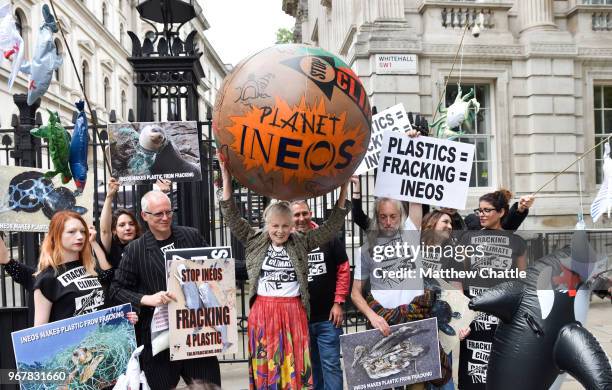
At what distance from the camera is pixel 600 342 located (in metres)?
6.16

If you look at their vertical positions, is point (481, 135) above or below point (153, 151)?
above

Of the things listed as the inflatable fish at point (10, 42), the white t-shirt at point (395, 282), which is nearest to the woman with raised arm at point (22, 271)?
the white t-shirt at point (395, 282)

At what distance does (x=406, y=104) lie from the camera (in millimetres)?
12773

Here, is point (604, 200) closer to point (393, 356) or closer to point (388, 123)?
point (388, 123)

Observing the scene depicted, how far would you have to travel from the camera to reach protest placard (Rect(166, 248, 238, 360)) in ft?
11.5

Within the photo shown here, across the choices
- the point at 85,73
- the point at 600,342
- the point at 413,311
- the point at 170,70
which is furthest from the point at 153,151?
the point at 85,73

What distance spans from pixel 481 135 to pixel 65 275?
11.9 metres

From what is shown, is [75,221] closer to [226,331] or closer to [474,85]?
[226,331]

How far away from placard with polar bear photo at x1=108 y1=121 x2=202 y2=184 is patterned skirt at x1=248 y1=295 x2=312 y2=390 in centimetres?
158

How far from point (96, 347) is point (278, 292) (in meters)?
1.24

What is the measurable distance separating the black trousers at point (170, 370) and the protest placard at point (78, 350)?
0.19m

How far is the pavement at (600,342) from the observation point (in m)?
5.14

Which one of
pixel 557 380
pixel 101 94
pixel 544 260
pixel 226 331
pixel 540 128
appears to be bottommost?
pixel 557 380

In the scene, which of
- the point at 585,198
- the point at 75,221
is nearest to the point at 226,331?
the point at 75,221
